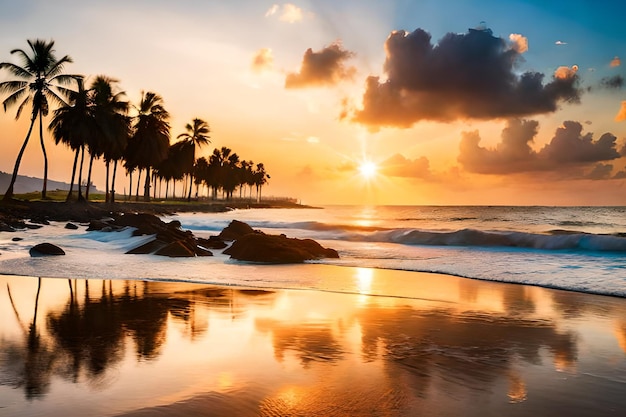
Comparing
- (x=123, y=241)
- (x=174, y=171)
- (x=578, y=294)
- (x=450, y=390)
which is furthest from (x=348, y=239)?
(x=174, y=171)

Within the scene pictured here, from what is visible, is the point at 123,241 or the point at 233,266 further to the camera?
the point at 123,241

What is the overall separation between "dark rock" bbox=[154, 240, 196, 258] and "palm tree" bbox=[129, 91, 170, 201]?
52.4 m

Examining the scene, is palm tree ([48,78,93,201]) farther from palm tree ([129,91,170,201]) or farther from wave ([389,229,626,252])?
wave ([389,229,626,252])

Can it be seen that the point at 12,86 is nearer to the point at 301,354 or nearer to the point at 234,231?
the point at 234,231

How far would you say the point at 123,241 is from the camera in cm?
2144

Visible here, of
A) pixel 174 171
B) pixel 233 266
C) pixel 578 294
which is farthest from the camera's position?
pixel 174 171

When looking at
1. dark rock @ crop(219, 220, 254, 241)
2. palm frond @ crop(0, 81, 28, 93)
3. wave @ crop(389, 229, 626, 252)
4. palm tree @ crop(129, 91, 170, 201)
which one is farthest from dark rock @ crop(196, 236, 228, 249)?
palm tree @ crop(129, 91, 170, 201)

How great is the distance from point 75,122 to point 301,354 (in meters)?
49.9

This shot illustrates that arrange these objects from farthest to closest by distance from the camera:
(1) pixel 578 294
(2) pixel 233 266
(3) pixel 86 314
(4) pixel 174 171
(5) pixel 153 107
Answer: (4) pixel 174 171 → (5) pixel 153 107 → (2) pixel 233 266 → (1) pixel 578 294 → (3) pixel 86 314

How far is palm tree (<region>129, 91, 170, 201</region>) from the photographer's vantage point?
66375mm

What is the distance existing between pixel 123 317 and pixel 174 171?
80.9 m

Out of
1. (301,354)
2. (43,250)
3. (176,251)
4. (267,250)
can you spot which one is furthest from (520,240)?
(301,354)

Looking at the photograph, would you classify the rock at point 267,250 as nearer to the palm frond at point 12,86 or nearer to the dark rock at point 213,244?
the dark rock at point 213,244

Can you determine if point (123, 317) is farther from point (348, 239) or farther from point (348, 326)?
point (348, 239)
